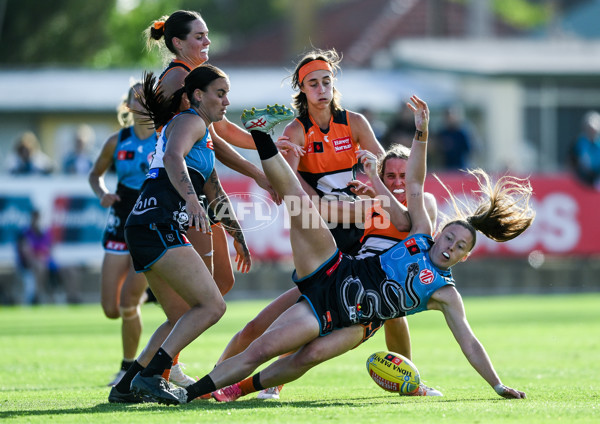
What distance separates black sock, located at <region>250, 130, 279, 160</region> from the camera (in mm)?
7258

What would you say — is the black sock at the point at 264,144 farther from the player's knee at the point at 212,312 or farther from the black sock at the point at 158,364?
the black sock at the point at 158,364

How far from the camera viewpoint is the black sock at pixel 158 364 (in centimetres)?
706

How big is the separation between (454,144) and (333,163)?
40.6 feet

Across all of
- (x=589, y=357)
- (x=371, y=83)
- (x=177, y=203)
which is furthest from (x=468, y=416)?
(x=371, y=83)

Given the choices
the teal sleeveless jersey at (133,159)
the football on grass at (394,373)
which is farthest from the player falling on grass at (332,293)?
the teal sleeveless jersey at (133,159)

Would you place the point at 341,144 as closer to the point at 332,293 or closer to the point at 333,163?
the point at 333,163

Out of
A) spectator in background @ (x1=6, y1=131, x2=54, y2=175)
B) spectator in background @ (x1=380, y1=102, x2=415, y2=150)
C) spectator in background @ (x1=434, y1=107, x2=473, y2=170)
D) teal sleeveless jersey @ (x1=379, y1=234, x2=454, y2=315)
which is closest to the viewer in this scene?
teal sleeveless jersey @ (x1=379, y1=234, x2=454, y2=315)

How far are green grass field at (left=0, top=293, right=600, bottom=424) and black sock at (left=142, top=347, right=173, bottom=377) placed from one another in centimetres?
22

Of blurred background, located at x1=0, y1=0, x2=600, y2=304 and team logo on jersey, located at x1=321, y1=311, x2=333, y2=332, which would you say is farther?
blurred background, located at x1=0, y1=0, x2=600, y2=304

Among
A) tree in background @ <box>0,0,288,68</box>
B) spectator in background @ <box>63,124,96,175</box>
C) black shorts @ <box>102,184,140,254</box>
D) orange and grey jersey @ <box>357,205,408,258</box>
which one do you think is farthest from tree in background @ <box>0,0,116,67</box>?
orange and grey jersey @ <box>357,205,408,258</box>

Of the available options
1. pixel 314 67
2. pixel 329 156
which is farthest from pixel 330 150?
pixel 314 67

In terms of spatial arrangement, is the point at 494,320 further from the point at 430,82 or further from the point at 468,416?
the point at 430,82

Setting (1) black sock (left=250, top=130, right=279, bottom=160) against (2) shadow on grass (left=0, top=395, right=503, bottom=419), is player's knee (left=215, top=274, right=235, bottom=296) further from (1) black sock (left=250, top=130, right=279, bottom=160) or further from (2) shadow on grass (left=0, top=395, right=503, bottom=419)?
(1) black sock (left=250, top=130, right=279, bottom=160)

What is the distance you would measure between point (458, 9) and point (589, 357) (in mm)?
40264
